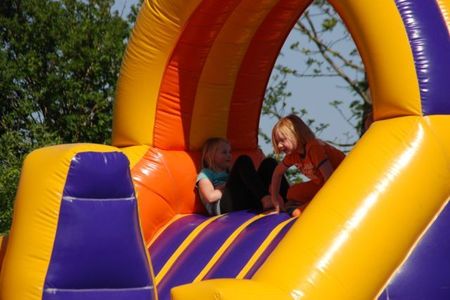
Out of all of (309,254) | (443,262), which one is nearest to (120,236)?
(309,254)

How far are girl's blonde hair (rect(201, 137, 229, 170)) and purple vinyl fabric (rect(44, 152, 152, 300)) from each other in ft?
3.43

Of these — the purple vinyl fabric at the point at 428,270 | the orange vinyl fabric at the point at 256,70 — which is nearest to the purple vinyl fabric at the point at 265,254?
the purple vinyl fabric at the point at 428,270

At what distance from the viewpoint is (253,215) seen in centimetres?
541

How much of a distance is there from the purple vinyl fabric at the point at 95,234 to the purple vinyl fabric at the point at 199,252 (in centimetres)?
28

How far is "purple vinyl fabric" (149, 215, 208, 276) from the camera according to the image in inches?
217

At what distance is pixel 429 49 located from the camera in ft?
14.5

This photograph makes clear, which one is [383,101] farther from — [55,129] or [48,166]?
[55,129]

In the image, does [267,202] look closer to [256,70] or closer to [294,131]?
[294,131]

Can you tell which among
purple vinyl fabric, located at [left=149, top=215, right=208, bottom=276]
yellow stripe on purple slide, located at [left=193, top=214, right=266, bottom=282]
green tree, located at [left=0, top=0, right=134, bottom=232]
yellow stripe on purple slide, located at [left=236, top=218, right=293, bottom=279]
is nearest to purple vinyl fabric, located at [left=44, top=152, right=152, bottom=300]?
yellow stripe on purple slide, located at [left=193, top=214, right=266, bottom=282]

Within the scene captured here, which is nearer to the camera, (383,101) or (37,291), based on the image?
(383,101)

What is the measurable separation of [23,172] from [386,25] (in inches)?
68.4

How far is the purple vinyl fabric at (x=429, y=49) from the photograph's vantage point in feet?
14.4

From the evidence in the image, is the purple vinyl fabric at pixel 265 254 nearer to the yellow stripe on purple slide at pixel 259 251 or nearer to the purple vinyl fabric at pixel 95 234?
the yellow stripe on purple slide at pixel 259 251

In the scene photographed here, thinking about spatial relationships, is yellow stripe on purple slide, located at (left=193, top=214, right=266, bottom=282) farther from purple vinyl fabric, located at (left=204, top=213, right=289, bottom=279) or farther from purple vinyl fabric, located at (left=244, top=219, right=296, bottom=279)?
purple vinyl fabric, located at (left=244, top=219, right=296, bottom=279)
